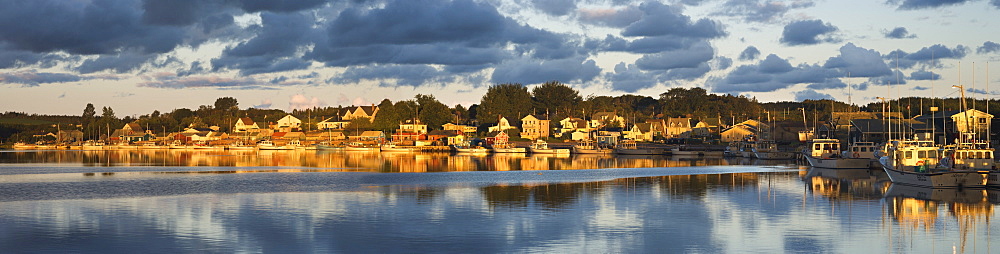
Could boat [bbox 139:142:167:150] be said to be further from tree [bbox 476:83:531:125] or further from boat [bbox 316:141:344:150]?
tree [bbox 476:83:531:125]

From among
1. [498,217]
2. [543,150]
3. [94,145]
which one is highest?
[94,145]

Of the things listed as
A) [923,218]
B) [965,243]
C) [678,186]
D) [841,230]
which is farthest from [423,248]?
[678,186]

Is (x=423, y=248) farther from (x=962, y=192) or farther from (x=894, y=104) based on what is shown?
(x=894, y=104)

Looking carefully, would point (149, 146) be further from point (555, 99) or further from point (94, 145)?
point (555, 99)

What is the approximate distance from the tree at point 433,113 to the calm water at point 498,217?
110m

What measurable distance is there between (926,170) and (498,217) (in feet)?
69.9

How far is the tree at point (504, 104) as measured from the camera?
159250 mm

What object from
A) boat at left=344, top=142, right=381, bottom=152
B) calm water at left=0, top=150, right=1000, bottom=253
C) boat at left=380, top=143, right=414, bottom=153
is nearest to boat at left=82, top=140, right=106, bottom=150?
boat at left=344, top=142, right=381, bottom=152

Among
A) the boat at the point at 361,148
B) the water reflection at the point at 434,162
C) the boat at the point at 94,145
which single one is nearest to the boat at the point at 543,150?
the water reflection at the point at 434,162

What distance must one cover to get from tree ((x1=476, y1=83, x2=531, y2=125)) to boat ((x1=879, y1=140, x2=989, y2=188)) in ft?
368

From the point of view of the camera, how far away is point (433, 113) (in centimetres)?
16062

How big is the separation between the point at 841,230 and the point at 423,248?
42.4 feet

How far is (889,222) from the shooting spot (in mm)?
28656

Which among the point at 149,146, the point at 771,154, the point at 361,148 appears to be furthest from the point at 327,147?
the point at 771,154
